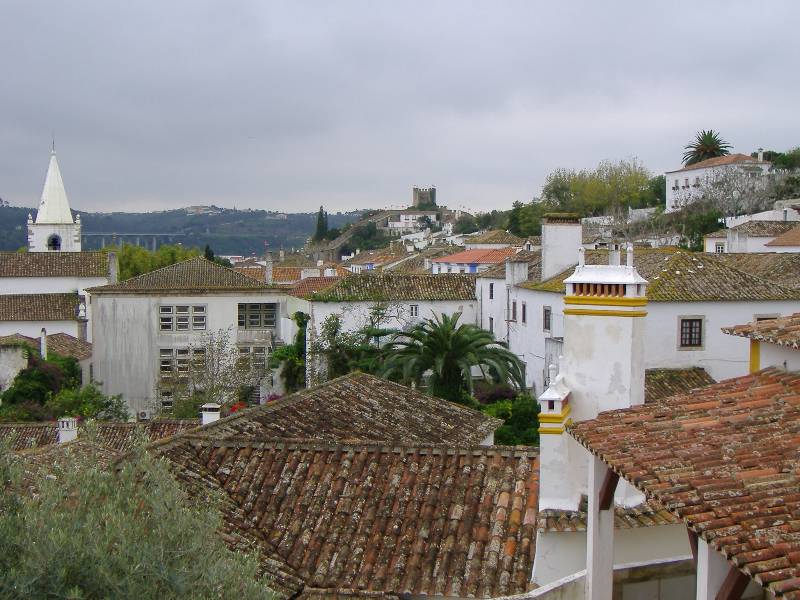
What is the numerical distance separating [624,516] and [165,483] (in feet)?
17.4

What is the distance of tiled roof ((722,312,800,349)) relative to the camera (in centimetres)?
841

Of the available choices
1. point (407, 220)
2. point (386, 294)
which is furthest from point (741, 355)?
point (407, 220)

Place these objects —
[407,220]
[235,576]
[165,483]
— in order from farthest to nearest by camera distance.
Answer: [407,220] < [165,483] < [235,576]

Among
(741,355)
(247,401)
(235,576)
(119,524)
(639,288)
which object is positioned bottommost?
(247,401)

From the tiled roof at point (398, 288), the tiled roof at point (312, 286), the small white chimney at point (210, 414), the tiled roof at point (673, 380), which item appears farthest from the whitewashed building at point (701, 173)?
the small white chimney at point (210, 414)

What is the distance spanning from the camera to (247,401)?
37.4m

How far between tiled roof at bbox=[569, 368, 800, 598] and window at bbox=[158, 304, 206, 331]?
33.5m

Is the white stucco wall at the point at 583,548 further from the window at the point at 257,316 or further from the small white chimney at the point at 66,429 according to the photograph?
the window at the point at 257,316

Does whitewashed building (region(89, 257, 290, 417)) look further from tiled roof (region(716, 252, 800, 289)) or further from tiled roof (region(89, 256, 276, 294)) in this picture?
tiled roof (region(716, 252, 800, 289))

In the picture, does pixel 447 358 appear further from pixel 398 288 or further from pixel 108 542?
pixel 108 542

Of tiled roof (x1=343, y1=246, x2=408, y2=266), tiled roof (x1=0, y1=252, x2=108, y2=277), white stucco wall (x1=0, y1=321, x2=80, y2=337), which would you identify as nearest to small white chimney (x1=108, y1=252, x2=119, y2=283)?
tiled roof (x1=0, y1=252, x2=108, y2=277)

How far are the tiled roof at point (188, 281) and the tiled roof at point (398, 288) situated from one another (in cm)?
354

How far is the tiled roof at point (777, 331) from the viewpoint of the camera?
27.6 feet

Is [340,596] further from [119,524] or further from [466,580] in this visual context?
[119,524]
